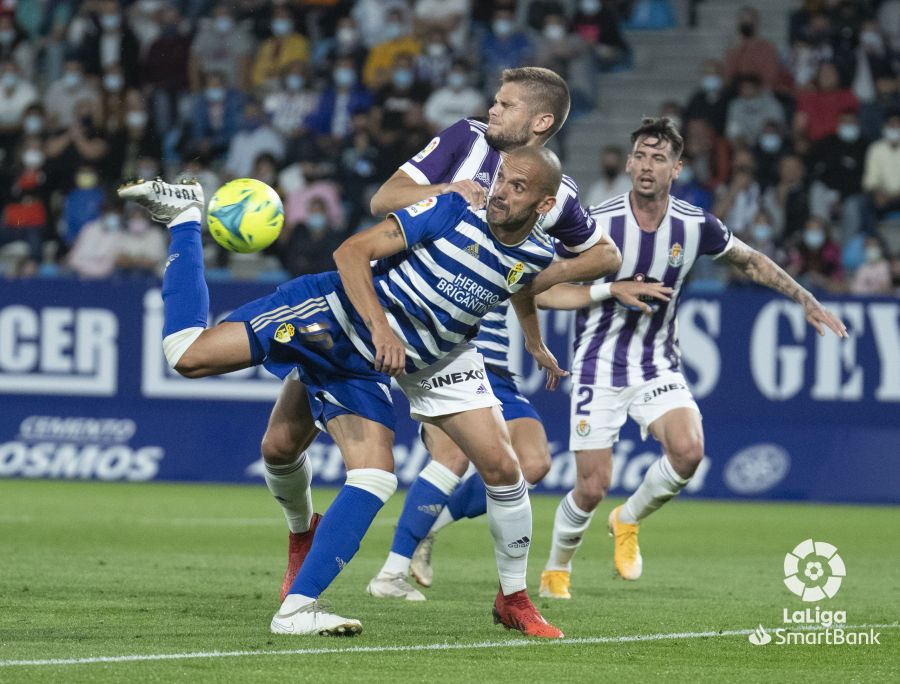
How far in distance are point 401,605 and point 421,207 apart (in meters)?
2.15

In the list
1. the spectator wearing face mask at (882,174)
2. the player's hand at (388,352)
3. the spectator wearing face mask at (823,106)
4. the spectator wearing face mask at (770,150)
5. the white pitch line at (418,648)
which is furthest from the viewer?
the spectator wearing face mask at (823,106)

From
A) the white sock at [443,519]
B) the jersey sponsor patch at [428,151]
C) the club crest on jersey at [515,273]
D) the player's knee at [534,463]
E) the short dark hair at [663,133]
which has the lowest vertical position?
the white sock at [443,519]

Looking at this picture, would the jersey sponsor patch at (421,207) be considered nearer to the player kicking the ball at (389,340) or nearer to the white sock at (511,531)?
the player kicking the ball at (389,340)

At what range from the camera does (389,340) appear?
244 inches

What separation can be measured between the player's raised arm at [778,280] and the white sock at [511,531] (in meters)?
2.22

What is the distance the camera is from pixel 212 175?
1877 centimetres

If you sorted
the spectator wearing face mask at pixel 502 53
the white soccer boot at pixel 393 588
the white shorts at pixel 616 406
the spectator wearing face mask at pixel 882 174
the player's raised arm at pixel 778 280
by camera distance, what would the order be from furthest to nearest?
the spectator wearing face mask at pixel 502 53 < the spectator wearing face mask at pixel 882 174 < the white shorts at pixel 616 406 < the player's raised arm at pixel 778 280 < the white soccer boot at pixel 393 588

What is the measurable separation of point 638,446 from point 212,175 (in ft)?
22.0

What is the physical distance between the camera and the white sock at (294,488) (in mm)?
Answer: 7227

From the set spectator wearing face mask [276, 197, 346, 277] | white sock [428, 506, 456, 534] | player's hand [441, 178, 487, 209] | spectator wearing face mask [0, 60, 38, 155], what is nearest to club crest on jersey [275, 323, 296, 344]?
player's hand [441, 178, 487, 209]

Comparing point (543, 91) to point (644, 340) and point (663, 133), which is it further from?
point (644, 340)

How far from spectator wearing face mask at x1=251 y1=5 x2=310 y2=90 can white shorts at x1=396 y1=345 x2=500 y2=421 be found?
544 inches

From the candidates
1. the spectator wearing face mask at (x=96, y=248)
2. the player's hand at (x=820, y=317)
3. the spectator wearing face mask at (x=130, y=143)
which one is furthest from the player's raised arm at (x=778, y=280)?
the spectator wearing face mask at (x=130, y=143)

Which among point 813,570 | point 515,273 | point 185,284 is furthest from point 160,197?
point 813,570
